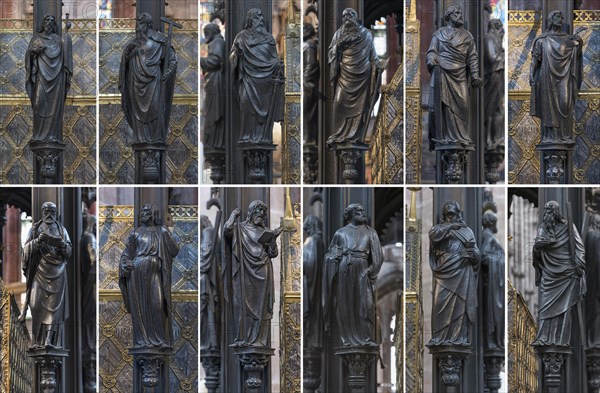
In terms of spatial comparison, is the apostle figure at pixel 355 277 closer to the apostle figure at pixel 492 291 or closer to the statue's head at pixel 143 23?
the apostle figure at pixel 492 291

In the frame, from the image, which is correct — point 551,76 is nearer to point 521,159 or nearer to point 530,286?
point 521,159

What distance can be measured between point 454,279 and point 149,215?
9.95 feet

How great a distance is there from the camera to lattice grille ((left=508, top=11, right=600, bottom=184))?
113 feet

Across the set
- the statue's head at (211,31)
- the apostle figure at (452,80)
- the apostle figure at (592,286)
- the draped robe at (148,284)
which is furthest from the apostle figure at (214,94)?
the apostle figure at (592,286)

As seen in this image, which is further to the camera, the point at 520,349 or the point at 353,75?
the point at 520,349

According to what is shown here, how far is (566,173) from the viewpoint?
110 feet

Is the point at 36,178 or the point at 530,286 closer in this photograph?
the point at 36,178

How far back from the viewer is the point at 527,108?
114ft

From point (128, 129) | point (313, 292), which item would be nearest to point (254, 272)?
point (313, 292)

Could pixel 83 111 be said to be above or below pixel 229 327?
above

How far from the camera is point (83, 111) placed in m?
35.1

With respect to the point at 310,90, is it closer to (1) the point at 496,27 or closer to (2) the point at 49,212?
(1) the point at 496,27

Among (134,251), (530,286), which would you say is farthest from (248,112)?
(530,286)

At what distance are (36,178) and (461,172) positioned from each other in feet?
13.8
